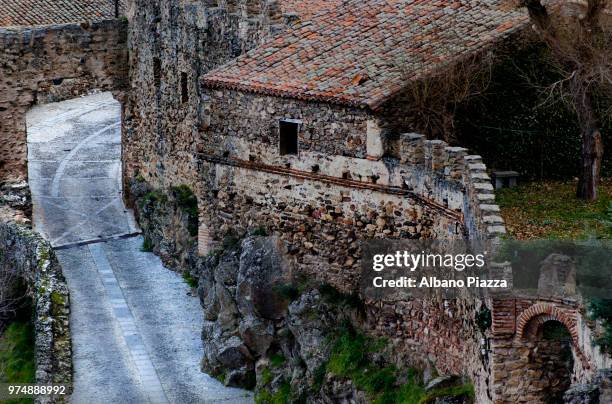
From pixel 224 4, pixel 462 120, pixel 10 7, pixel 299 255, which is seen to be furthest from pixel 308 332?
pixel 10 7

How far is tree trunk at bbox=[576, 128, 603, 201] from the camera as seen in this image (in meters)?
38.9

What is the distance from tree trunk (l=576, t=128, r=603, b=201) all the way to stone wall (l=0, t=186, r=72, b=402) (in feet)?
39.4

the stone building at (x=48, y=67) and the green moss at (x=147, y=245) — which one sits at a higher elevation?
the stone building at (x=48, y=67)

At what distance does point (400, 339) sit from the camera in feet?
129

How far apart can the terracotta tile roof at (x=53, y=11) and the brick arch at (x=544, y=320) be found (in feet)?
88.8

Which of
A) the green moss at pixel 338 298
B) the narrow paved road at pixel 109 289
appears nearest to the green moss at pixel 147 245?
the narrow paved road at pixel 109 289

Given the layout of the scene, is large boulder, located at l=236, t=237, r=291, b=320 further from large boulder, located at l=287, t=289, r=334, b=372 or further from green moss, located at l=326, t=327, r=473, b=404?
green moss, located at l=326, t=327, r=473, b=404

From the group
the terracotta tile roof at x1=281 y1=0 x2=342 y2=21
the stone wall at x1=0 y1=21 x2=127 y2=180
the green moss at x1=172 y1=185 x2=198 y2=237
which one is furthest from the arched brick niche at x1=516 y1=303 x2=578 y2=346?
the stone wall at x1=0 y1=21 x2=127 y2=180

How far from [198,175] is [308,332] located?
7.45 meters

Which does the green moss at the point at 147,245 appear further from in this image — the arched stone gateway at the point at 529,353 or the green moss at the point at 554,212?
the arched stone gateway at the point at 529,353

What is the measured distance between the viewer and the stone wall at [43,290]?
4309 centimetres

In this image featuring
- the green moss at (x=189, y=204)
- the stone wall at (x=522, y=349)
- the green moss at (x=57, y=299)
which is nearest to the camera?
the stone wall at (x=522, y=349)

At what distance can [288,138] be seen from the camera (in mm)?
42094

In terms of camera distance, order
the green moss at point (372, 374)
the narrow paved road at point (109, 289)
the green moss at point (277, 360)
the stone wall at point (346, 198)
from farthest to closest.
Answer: the narrow paved road at point (109, 289), the green moss at point (277, 360), the green moss at point (372, 374), the stone wall at point (346, 198)
